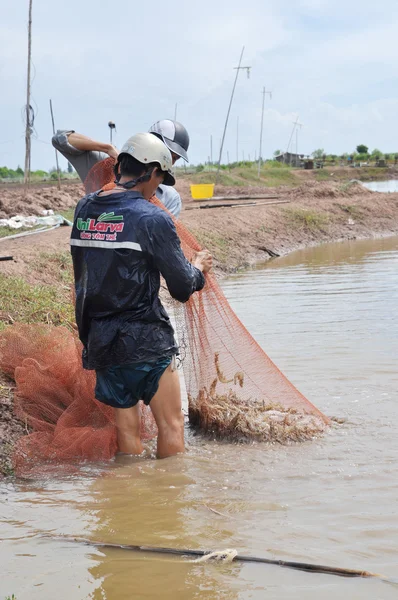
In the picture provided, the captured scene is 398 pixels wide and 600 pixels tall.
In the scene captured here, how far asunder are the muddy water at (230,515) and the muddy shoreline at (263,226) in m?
5.18

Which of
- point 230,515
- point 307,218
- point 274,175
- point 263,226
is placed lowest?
point 230,515

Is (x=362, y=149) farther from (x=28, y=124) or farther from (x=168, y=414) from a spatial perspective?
(x=168, y=414)

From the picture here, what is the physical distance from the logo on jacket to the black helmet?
910 millimetres

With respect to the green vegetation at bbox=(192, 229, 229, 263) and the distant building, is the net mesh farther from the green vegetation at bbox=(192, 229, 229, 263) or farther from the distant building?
the distant building

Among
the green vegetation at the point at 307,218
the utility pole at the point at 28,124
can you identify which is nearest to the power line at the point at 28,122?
the utility pole at the point at 28,124

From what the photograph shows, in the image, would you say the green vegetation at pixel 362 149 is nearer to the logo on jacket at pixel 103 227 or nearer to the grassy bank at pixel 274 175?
the grassy bank at pixel 274 175

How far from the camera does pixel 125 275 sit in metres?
3.96

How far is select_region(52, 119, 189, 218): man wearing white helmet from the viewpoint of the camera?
4.74 metres

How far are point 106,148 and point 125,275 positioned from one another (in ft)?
4.14

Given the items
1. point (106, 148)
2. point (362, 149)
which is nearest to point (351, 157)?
point (362, 149)

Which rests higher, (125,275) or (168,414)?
(125,275)

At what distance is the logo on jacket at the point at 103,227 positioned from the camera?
3936 mm

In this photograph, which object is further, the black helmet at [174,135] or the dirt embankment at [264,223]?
the dirt embankment at [264,223]

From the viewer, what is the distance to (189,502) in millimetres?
4020
